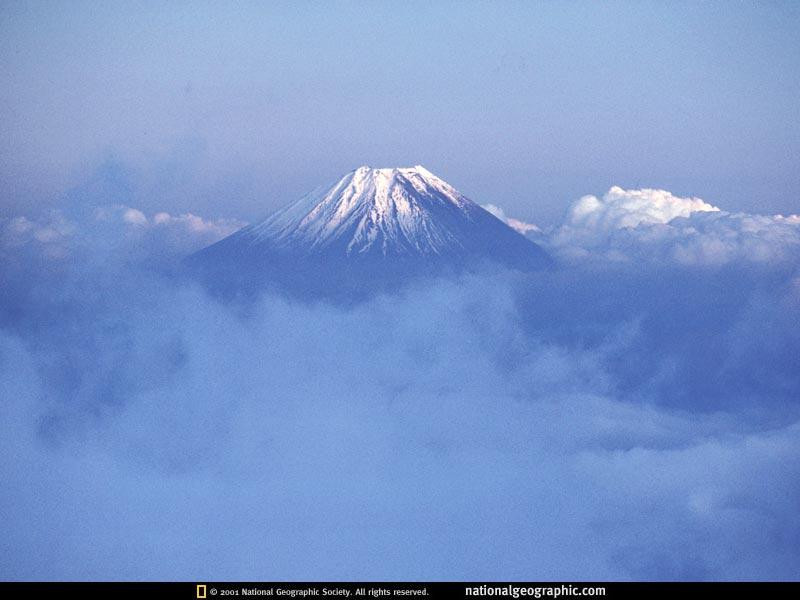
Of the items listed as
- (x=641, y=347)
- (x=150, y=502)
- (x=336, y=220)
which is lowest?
(x=150, y=502)

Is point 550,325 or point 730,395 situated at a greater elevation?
point 550,325

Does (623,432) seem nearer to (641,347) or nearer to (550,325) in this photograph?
(641,347)

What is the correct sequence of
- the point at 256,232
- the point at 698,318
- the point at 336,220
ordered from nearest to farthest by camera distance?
the point at 336,220 → the point at 256,232 → the point at 698,318

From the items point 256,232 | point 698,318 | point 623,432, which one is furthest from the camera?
point 698,318
